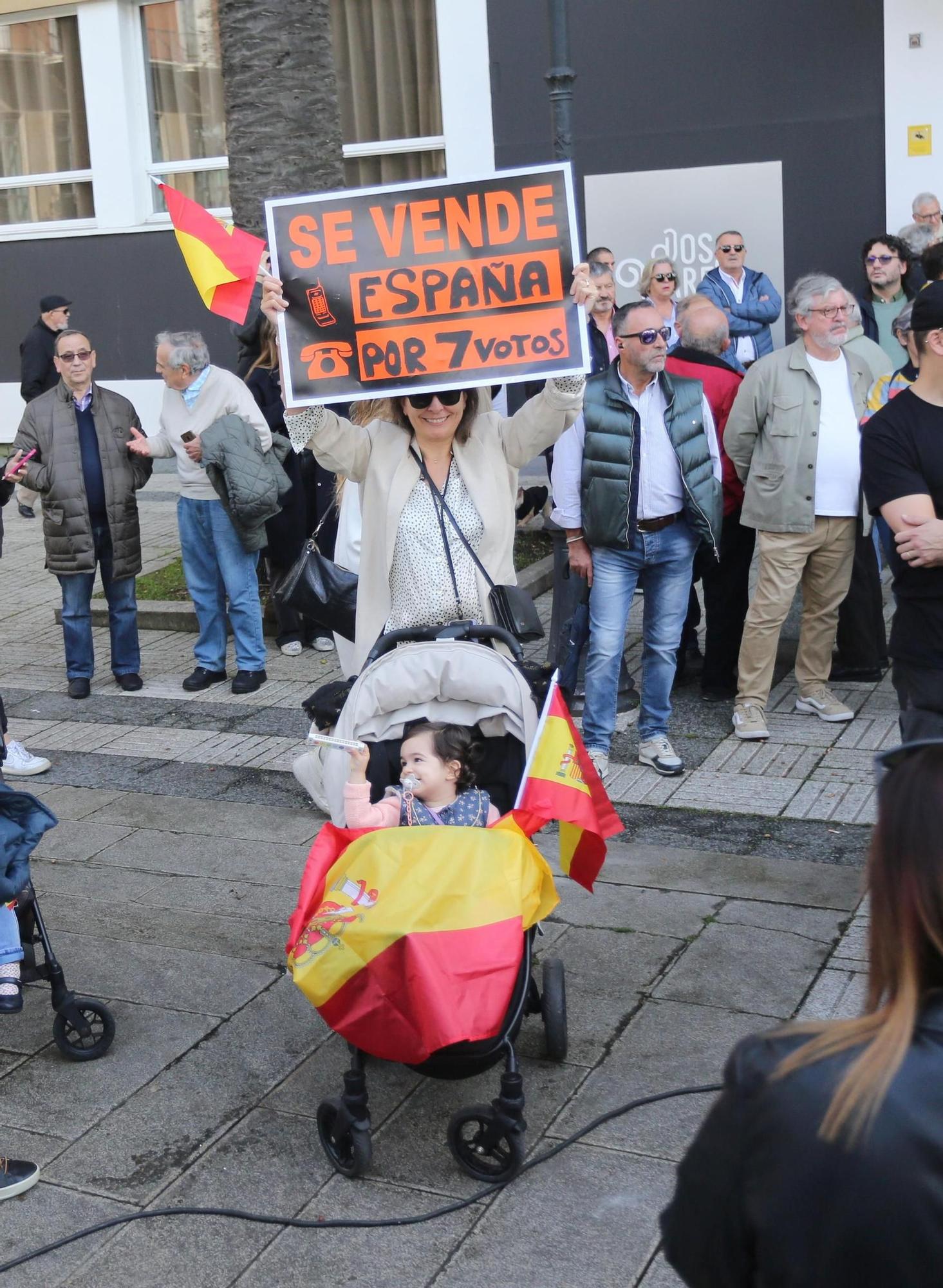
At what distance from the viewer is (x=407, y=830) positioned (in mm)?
3740

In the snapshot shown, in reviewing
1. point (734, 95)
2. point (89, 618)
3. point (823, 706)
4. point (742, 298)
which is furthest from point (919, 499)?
point (734, 95)

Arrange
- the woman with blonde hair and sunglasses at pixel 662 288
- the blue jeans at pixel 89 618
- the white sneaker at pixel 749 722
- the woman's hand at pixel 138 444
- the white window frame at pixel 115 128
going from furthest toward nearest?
the white window frame at pixel 115 128 < the woman with blonde hair and sunglasses at pixel 662 288 < the blue jeans at pixel 89 618 < the woman's hand at pixel 138 444 < the white sneaker at pixel 749 722

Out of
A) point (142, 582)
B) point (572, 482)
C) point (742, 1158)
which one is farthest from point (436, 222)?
point (142, 582)

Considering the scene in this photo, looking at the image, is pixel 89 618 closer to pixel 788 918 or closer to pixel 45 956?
pixel 45 956

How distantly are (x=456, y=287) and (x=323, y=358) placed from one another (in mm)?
519

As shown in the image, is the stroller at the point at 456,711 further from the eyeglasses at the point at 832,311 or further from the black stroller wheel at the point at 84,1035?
the eyeglasses at the point at 832,311

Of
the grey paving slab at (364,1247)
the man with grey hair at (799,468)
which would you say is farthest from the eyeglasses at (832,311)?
the grey paving slab at (364,1247)

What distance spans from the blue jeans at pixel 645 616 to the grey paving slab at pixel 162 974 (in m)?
2.31

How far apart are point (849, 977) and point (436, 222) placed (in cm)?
283

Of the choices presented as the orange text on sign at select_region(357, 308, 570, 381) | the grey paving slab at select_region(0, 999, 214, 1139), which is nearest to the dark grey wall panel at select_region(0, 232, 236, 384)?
the orange text on sign at select_region(357, 308, 570, 381)

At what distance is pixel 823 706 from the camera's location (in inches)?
288

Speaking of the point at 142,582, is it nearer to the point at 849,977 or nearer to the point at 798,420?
the point at 798,420

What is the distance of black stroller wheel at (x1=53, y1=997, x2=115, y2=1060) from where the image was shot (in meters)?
4.39

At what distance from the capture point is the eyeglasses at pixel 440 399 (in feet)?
15.9
